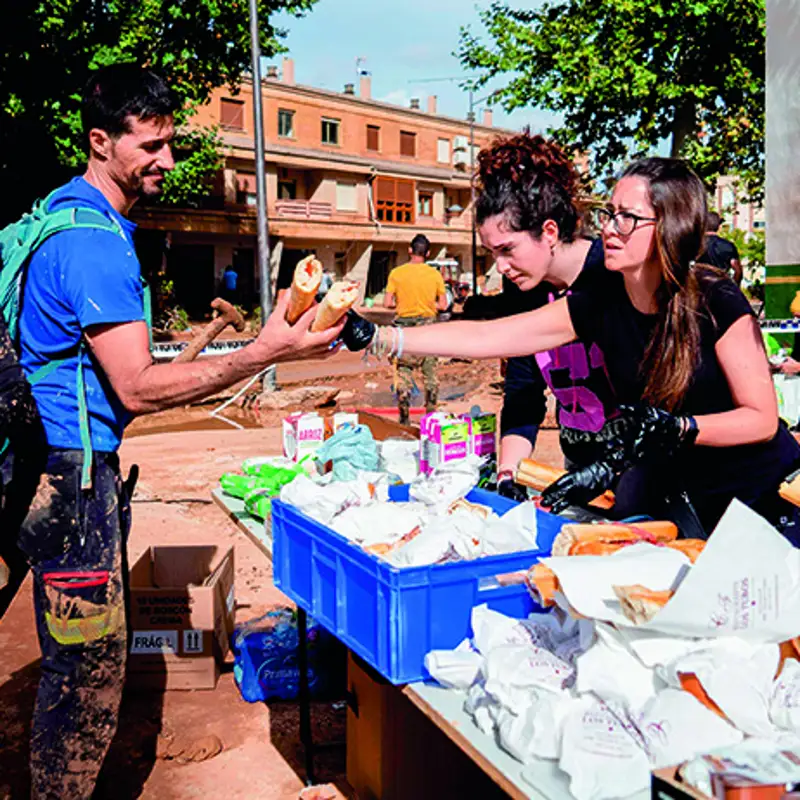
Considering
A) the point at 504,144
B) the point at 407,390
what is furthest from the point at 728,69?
the point at 504,144

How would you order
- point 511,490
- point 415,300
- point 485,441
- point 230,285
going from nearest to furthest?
point 511,490, point 485,441, point 415,300, point 230,285

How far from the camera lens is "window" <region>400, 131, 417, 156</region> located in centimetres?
4238

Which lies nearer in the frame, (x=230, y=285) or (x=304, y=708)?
(x=304, y=708)

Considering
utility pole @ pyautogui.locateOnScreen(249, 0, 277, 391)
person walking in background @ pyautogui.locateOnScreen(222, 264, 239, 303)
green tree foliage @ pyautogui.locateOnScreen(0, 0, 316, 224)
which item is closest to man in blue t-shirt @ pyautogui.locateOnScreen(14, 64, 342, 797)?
utility pole @ pyautogui.locateOnScreen(249, 0, 277, 391)

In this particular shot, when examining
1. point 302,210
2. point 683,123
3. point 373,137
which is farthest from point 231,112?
point 683,123

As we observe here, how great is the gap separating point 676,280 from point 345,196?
3675 centimetres

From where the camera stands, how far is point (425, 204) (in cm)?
4319

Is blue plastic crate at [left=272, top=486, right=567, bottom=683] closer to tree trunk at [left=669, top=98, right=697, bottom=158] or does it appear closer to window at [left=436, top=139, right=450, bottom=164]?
tree trunk at [left=669, top=98, right=697, bottom=158]

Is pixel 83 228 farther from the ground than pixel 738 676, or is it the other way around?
pixel 83 228

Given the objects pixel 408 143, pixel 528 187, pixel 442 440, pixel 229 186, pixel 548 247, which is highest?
pixel 408 143

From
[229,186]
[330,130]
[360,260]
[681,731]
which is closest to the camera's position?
[681,731]

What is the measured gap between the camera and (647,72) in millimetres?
15281

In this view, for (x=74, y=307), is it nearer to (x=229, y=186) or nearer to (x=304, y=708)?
(x=304, y=708)

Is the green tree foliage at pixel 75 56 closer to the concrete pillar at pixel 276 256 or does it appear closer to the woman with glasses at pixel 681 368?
the woman with glasses at pixel 681 368
